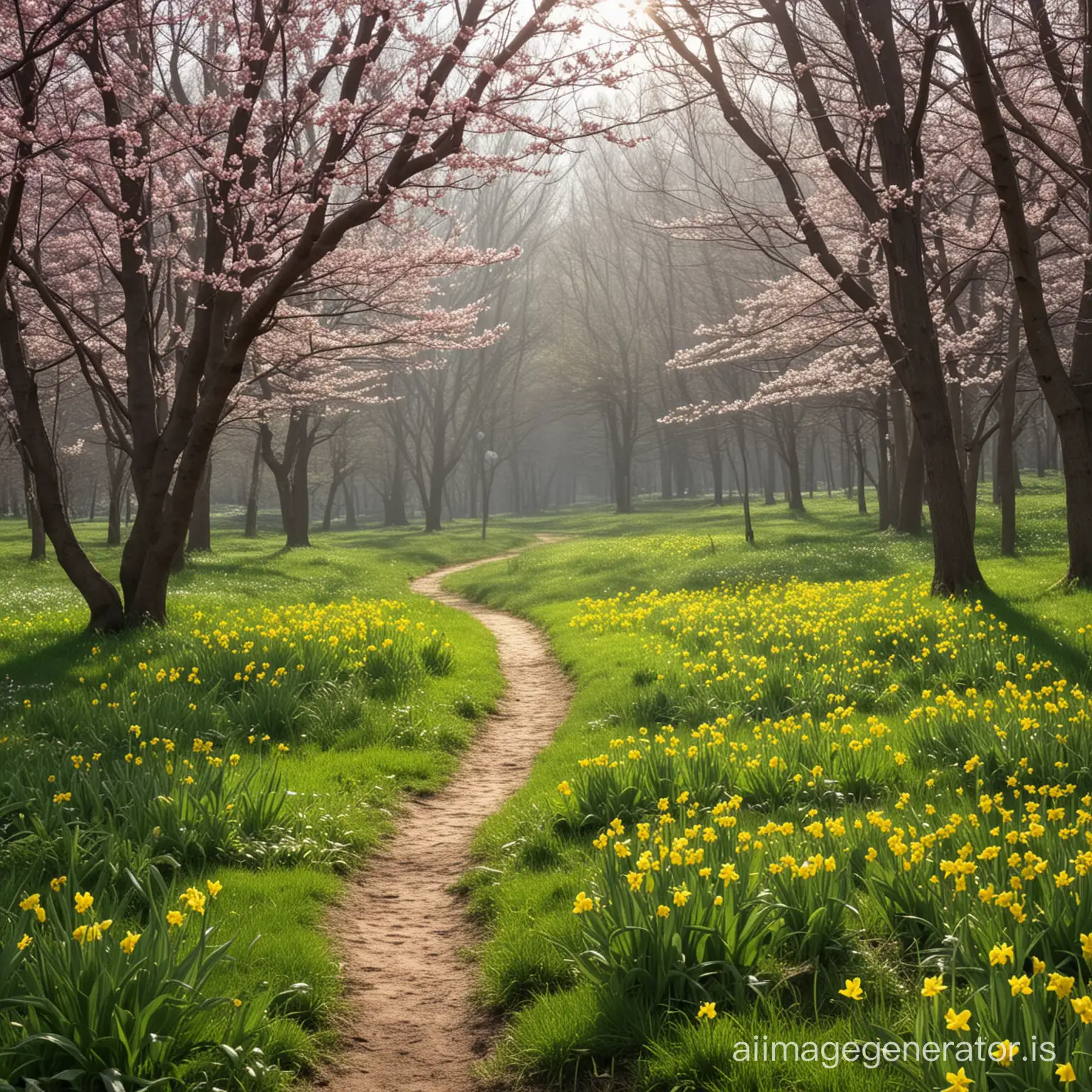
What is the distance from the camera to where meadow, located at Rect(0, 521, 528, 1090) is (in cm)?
323

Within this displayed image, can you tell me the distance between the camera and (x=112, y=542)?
2978cm

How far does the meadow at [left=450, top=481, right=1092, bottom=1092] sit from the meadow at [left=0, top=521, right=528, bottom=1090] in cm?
90

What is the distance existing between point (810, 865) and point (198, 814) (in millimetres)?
3182

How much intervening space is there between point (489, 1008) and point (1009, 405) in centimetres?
1482

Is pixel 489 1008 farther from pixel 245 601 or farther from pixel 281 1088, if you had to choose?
pixel 245 601

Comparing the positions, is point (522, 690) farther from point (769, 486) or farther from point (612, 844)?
point (769, 486)

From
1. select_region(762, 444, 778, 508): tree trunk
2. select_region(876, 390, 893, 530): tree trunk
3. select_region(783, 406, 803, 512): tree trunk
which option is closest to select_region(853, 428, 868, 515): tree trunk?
select_region(783, 406, 803, 512): tree trunk

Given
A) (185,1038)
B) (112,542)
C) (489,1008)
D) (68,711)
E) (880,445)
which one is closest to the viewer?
(185,1038)

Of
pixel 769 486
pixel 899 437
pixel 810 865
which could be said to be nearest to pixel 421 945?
pixel 810 865

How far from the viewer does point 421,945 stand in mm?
4719

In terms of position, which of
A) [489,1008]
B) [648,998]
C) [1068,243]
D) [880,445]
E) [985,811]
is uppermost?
[1068,243]

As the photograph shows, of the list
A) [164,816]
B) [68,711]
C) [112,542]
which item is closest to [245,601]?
[68,711]

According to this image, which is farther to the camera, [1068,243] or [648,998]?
[1068,243]

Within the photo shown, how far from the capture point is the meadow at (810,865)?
3088 mm
